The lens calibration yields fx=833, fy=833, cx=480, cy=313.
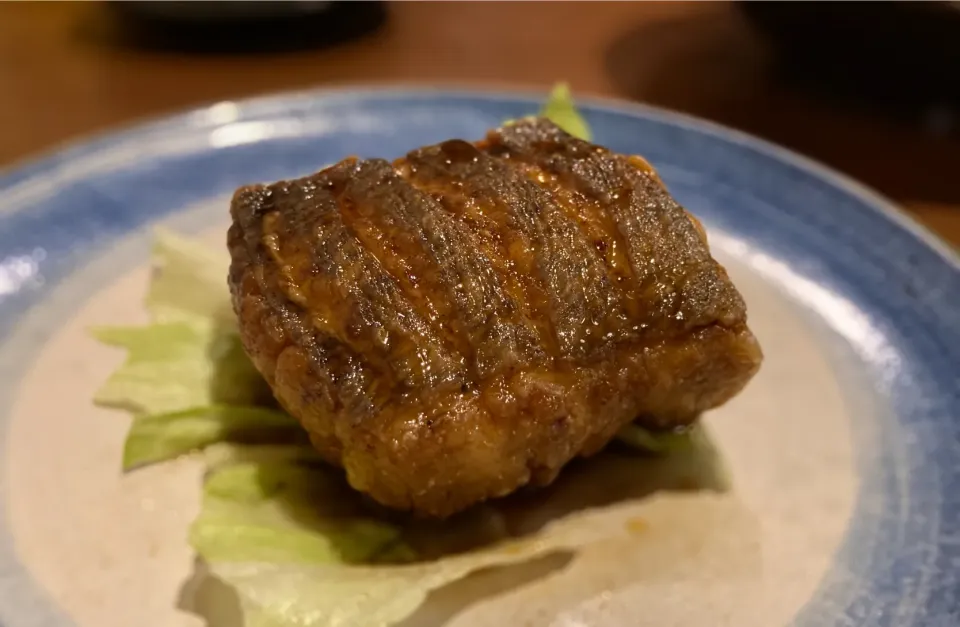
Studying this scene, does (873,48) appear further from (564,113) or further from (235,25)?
(235,25)

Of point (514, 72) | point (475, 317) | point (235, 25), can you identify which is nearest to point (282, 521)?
point (475, 317)

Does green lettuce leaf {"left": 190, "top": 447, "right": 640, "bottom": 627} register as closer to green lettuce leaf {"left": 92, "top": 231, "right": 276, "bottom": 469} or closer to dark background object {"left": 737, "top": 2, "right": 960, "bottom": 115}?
green lettuce leaf {"left": 92, "top": 231, "right": 276, "bottom": 469}

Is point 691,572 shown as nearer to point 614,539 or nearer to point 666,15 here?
point 614,539

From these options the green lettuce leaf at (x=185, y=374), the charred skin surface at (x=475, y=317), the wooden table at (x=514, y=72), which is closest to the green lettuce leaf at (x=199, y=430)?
the green lettuce leaf at (x=185, y=374)

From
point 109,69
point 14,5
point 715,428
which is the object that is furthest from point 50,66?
point 715,428

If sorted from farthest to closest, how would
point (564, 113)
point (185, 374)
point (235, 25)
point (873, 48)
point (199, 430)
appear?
point (235, 25) → point (873, 48) → point (564, 113) → point (185, 374) → point (199, 430)

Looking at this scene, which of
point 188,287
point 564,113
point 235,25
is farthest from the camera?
point 235,25
